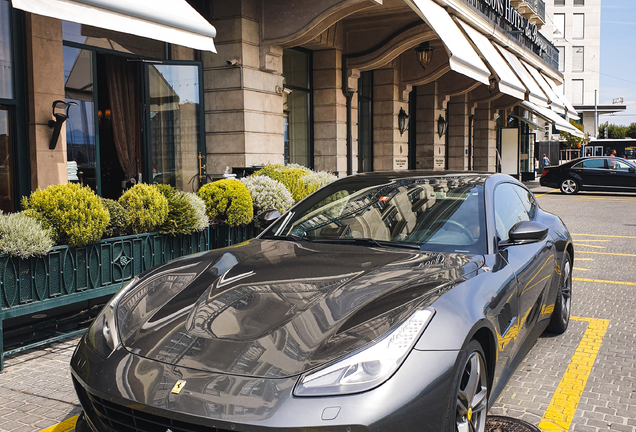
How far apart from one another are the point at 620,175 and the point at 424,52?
12.0m

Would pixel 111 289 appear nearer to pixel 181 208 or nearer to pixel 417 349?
pixel 181 208

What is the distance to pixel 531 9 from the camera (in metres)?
35.0

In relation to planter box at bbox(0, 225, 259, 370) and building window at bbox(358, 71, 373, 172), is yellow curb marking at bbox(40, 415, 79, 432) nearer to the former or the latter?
planter box at bbox(0, 225, 259, 370)

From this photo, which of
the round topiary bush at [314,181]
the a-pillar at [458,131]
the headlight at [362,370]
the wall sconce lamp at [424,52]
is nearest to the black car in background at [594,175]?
the a-pillar at [458,131]

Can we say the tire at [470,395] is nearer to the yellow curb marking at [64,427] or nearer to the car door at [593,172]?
the yellow curb marking at [64,427]

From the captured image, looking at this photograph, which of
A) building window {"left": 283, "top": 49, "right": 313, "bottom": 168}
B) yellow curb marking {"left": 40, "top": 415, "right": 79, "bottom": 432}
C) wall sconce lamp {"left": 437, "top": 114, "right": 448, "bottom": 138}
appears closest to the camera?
yellow curb marking {"left": 40, "top": 415, "right": 79, "bottom": 432}

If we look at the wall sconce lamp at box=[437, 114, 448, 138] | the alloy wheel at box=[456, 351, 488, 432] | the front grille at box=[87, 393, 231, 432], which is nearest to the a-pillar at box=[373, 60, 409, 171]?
the wall sconce lamp at box=[437, 114, 448, 138]

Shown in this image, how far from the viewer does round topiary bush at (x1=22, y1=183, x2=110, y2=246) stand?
4.95 meters

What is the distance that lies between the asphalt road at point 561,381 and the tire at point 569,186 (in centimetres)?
1908

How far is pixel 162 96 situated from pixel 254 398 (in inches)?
357

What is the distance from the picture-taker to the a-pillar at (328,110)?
14.7 m

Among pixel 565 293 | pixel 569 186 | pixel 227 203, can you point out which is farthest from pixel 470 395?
pixel 569 186

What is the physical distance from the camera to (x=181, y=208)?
19.9 ft

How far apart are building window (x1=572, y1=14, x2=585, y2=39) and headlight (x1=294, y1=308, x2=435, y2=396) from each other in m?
79.3
